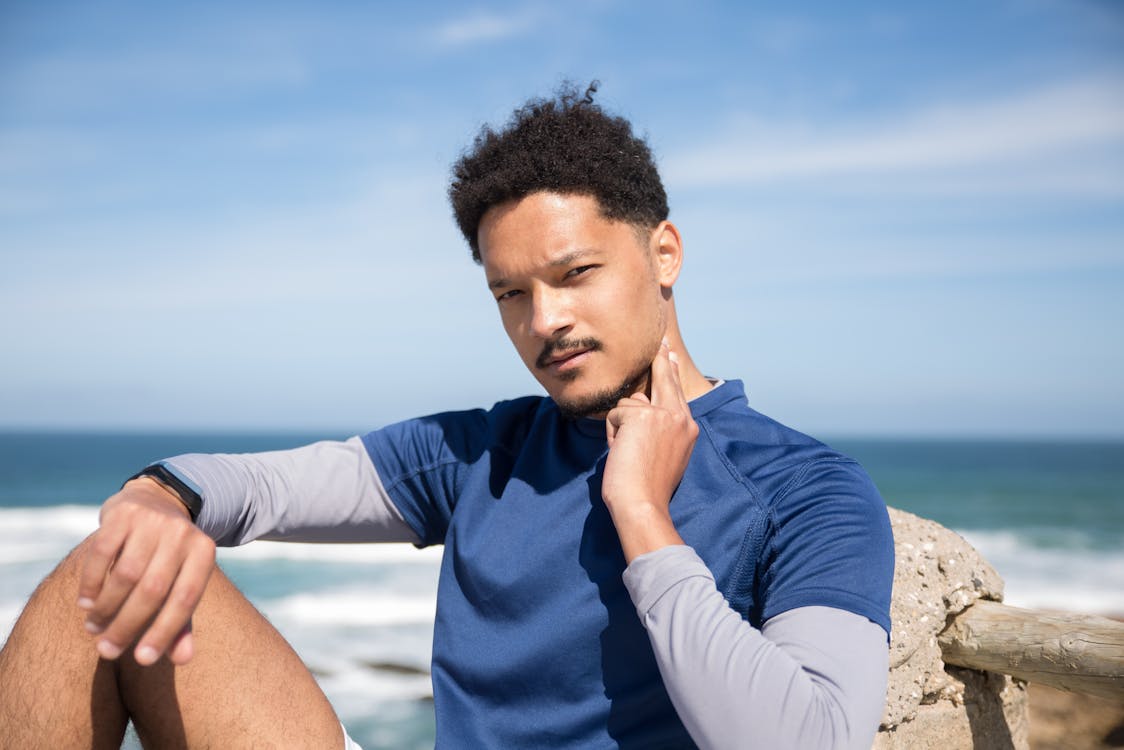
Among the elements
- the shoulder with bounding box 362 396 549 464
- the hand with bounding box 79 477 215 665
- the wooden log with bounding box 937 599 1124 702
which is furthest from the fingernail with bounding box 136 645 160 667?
the wooden log with bounding box 937 599 1124 702

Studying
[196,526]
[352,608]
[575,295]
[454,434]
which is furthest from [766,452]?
[352,608]

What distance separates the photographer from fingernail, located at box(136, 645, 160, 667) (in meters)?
1.40

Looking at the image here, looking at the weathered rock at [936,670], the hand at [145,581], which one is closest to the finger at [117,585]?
the hand at [145,581]

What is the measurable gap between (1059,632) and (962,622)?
27cm

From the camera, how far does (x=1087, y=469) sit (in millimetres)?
48969

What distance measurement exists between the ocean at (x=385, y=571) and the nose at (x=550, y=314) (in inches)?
48.9

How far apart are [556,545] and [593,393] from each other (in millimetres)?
362

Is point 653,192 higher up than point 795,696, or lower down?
higher up

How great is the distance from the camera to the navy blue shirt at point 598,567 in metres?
1.74

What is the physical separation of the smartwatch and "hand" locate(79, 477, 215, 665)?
1.34 ft

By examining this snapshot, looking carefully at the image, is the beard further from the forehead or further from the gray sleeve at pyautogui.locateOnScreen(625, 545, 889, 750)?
the gray sleeve at pyautogui.locateOnScreen(625, 545, 889, 750)

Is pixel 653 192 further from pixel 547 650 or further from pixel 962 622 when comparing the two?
pixel 962 622

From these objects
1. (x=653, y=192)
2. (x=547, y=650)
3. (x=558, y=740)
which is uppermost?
(x=653, y=192)

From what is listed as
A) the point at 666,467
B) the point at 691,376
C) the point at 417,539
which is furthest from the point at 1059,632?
the point at 417,539
